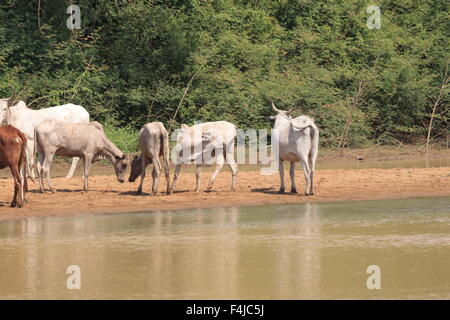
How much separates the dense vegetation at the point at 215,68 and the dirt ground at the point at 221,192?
565cm

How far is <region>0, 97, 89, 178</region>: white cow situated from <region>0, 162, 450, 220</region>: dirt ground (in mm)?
859

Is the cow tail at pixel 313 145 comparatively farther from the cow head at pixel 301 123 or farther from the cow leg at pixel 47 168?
the cow leg at pixel 47 168

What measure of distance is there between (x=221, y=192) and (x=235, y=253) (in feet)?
21.3

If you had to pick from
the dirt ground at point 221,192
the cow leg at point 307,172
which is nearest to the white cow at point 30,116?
the dirt ground at point 221,192

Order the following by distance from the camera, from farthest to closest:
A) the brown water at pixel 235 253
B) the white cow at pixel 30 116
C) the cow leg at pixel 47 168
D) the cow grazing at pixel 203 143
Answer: the white cow at pixel 30 116, the cow leg at pixel 47 168, the cow grazing at pixel 203 143, the brown water at pixel 235 253

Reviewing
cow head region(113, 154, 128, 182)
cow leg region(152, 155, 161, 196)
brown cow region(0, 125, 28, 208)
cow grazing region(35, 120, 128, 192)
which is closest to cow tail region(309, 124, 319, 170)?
cow leg region(152, 155, 161, 196)

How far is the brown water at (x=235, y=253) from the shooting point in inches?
350

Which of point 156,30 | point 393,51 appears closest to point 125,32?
point 156,30

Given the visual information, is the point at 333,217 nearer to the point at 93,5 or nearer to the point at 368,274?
the point at 368,274

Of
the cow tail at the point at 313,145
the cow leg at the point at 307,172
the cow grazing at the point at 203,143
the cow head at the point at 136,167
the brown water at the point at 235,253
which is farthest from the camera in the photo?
the cow head at the point at 136,167

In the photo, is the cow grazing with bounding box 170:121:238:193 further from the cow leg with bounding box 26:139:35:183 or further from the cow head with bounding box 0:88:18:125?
the cow head with bounding box 0:88:18:125

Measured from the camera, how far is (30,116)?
19.8m

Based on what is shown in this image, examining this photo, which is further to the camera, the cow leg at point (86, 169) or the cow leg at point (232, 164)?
the cow leg at point (232, 164)

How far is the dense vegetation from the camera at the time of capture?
2603cm
